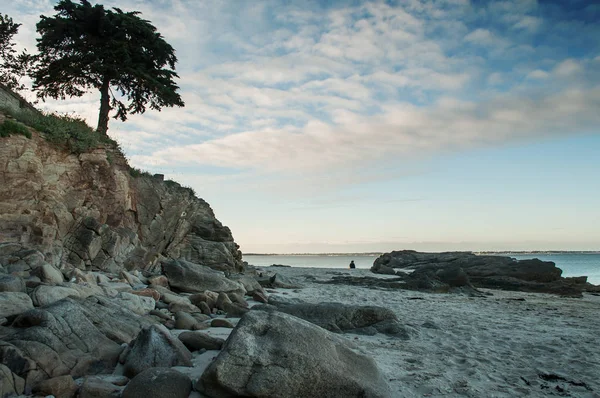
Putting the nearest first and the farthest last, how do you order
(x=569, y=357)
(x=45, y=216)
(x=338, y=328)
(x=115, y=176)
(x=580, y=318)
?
1. (x=569, y=357)
2. (x=338, y=328)
3. (x=580, y=318)
4. (x=45, y=216)
5. (x=115, y=176)

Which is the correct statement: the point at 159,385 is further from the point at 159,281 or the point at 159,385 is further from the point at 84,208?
the point at 84,208

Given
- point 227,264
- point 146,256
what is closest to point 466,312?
point 146,256

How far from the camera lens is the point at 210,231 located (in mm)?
22812

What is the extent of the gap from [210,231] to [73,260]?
34.9ft

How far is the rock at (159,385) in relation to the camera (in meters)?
3.84

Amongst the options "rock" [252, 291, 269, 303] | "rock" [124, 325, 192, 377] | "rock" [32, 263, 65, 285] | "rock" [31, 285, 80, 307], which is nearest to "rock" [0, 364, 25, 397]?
"rock" [124, 325, 192, 377]

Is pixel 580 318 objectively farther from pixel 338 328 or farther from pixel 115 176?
pixel 115 176

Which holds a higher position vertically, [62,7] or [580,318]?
[62,7]

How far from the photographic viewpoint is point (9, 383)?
378 centimetres

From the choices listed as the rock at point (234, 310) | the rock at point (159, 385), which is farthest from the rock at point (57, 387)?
the rock at point (234, 310)

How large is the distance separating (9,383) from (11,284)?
116 inches

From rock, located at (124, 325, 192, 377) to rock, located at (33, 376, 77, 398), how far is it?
66 cm

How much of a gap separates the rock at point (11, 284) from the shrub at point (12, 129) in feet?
25.1

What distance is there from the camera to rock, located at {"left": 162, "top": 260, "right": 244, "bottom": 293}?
1169 cm
